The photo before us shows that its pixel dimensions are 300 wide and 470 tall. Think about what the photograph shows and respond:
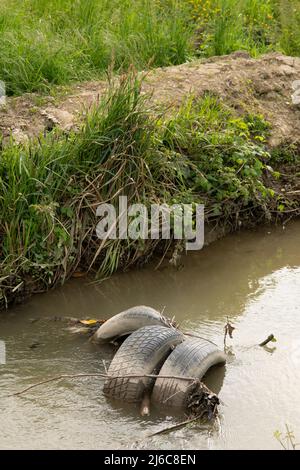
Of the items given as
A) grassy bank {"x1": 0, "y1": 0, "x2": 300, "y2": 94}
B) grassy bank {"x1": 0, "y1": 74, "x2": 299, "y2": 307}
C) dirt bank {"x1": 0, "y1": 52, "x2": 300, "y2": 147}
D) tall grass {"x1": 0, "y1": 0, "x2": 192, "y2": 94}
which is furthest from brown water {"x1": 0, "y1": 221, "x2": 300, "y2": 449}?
tall grass {"x1": 0, "y1": 0, "x2": 192, "y2": 94}

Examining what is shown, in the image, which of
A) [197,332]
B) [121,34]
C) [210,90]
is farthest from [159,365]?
[121,34]

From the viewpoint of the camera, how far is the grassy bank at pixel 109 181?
19.2 feet

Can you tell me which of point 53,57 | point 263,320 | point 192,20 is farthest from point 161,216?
point 192,20

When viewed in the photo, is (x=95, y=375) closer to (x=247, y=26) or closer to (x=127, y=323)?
(x=127, y=323)

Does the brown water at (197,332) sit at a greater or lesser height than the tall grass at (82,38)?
lesser

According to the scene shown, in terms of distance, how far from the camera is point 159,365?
487 centimetres

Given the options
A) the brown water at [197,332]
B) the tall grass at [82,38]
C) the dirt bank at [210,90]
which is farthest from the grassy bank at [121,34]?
the brown water at [197,332]

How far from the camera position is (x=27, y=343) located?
5.36 meters

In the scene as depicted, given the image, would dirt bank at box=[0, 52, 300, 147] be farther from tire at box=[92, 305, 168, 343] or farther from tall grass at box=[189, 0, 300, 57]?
tire at box=[92, 305, 168, 343]

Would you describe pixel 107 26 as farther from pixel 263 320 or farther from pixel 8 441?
pixel 8 441

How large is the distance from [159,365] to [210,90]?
3393 millimetres

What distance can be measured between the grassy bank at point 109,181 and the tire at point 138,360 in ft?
3.76

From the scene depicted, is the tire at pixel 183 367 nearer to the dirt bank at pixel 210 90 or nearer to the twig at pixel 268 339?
the twig at pixel 268 339

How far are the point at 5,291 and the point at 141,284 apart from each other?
996 millimetres
